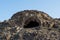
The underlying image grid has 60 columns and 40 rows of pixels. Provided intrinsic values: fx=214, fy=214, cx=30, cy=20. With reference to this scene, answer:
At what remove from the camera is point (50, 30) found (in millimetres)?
24375

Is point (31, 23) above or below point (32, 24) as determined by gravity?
above

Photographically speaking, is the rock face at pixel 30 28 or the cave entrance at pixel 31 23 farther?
the cave entrance at pixel 31 23

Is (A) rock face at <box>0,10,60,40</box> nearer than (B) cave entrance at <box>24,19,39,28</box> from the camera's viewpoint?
Yes

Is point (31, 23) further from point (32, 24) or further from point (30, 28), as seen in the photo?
point (30, 28)

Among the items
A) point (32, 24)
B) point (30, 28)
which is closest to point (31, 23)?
point (32, 24)

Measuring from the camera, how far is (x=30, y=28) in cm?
2512

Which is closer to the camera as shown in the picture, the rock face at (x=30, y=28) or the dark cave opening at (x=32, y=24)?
the rock face at (x=30, y=28)

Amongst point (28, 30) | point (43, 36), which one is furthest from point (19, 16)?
point (43, 36)

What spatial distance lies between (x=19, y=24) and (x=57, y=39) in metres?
5.81

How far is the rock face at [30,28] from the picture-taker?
23.4 metres

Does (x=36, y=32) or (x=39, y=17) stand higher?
(x=39, y=17)

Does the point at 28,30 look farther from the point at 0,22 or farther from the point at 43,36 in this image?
the point at 0,22

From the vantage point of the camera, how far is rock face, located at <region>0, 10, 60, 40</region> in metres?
23.4

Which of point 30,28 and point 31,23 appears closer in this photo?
point 30,28
